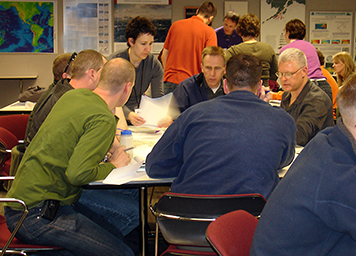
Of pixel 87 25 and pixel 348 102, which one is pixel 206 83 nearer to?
pixel 348 102

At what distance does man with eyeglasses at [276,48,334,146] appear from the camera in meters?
2.30

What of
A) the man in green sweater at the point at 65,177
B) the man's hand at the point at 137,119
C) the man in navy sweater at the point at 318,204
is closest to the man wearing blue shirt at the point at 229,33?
the man's hand at the point at 137,119

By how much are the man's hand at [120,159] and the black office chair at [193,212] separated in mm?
494

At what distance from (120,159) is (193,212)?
69cm

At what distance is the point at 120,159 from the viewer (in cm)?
186

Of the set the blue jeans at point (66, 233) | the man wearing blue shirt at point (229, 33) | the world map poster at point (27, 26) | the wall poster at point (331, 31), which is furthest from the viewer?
the wall poster at point (331, 31)

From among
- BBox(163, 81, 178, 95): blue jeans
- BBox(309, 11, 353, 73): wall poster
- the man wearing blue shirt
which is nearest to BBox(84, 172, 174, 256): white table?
BBox(163, 81, 178, 95): blue jeans

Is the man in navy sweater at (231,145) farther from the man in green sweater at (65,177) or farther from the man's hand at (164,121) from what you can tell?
the man's hand at (164,121)

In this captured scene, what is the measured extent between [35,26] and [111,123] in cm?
535

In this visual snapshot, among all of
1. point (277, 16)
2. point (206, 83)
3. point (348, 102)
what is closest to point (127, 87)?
point (206, 83)

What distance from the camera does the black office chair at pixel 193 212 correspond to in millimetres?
1263

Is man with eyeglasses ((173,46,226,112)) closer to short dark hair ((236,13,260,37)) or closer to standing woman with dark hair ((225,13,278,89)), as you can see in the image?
standing woman with dark hair ((225,13,278,89))

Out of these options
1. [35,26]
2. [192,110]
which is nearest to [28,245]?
[192,110]

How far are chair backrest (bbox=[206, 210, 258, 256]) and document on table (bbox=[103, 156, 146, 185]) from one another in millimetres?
665
